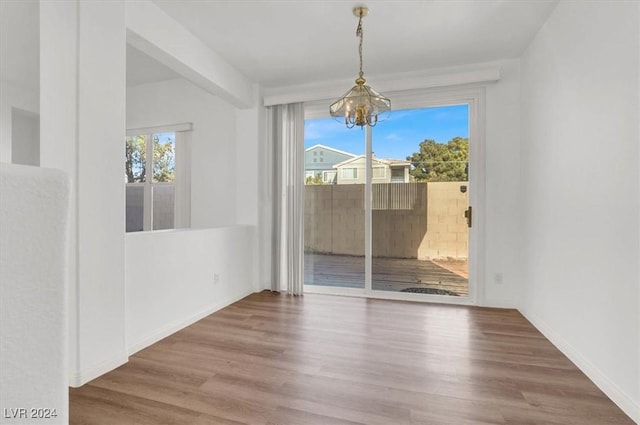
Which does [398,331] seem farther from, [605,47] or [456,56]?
[456,56]

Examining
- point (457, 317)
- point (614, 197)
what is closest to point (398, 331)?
point (457, 317)

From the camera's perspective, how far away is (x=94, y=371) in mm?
2051

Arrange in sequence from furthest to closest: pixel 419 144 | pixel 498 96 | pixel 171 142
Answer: pixel 171 142
pixel 419 144
pixel 498 96

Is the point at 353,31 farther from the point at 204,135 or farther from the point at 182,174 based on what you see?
the point at 182,174

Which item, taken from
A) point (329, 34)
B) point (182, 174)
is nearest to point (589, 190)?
point (329, 34)

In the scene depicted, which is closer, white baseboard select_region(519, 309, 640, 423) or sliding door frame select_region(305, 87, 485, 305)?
white baseboard select_region(519, 309, 640, 423)

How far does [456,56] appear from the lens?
3.40 metres

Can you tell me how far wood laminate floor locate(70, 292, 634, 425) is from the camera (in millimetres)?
1709

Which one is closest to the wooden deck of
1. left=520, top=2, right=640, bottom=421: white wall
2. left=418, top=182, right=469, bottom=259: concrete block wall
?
left=418, top=182, right=469, bottom=259: concrete block wall

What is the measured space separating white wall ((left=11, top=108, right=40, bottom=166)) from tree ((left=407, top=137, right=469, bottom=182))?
4.41 metres

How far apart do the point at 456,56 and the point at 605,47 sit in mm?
1591

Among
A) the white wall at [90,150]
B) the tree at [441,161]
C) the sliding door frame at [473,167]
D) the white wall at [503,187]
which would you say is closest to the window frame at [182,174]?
the white wall at [90,150]

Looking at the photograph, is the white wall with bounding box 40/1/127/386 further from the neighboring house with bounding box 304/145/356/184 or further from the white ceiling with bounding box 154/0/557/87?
the neighboring house with bounding box 304/145/356/184

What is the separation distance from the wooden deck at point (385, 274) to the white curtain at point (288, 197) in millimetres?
232
